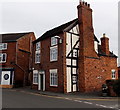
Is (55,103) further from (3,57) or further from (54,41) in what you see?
(3,57)

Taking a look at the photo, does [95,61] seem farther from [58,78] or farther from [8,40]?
[8,40]

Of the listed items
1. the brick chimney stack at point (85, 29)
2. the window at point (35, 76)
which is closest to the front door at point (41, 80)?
the window at point (35, 76)

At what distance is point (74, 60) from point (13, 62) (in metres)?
12.6

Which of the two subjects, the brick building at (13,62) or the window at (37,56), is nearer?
the window at (37,56)

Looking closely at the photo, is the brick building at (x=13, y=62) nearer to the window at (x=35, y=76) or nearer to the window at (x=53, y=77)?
the window at (x=35, y=76)

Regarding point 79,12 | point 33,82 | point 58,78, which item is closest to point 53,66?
point 58,78

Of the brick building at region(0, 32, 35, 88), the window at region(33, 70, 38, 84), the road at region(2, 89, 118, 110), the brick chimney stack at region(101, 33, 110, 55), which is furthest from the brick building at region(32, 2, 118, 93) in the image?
the brick building at region(0, 32, 35, 88)

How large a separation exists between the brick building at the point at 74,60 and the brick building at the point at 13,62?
6.89 m

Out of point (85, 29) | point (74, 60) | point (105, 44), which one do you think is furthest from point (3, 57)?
point (105, 44)

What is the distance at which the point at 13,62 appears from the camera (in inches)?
1129

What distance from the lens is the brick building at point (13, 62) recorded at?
2823 cm

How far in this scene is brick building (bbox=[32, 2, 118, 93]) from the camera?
19.9 m

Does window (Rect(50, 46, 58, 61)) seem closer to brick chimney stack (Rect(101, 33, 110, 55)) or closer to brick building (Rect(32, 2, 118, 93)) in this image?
brick building (Rect(32, 2, 118, 93))

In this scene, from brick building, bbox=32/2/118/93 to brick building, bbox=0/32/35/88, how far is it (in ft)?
22.6
